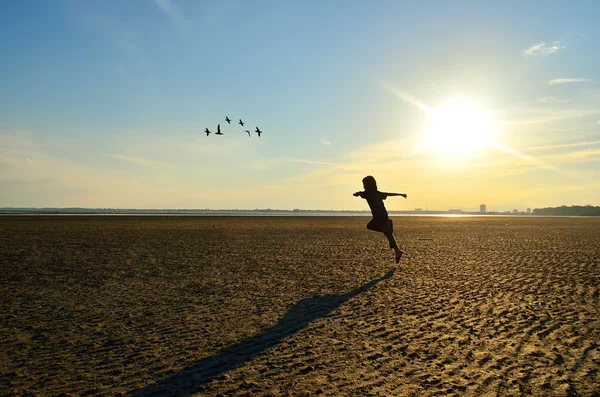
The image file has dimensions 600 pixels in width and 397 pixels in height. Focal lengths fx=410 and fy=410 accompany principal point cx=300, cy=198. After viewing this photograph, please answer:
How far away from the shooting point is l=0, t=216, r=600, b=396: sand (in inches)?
179

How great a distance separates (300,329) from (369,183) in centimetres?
683

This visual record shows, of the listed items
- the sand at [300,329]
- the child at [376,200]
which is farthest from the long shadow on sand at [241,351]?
the child at [376,200]

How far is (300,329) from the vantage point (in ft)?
21.5

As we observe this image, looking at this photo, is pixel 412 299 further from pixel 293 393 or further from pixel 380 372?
pixel 293 393

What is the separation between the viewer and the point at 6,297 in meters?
8.91

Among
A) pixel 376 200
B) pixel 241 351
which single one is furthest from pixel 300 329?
pixel 376 200

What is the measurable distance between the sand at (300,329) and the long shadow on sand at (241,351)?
0.03m

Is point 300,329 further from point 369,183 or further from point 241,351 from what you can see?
point 369,183

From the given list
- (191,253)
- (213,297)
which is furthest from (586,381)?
(191,253)

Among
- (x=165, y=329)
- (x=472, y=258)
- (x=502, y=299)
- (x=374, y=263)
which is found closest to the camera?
(x=165, y=329)

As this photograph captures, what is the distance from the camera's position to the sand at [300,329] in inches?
179

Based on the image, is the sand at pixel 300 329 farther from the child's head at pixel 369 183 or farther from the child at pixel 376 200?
the child's head at pixel 369 183

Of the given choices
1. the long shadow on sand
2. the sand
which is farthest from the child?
the long shadow on sand

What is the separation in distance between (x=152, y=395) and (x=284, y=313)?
11.7ft
